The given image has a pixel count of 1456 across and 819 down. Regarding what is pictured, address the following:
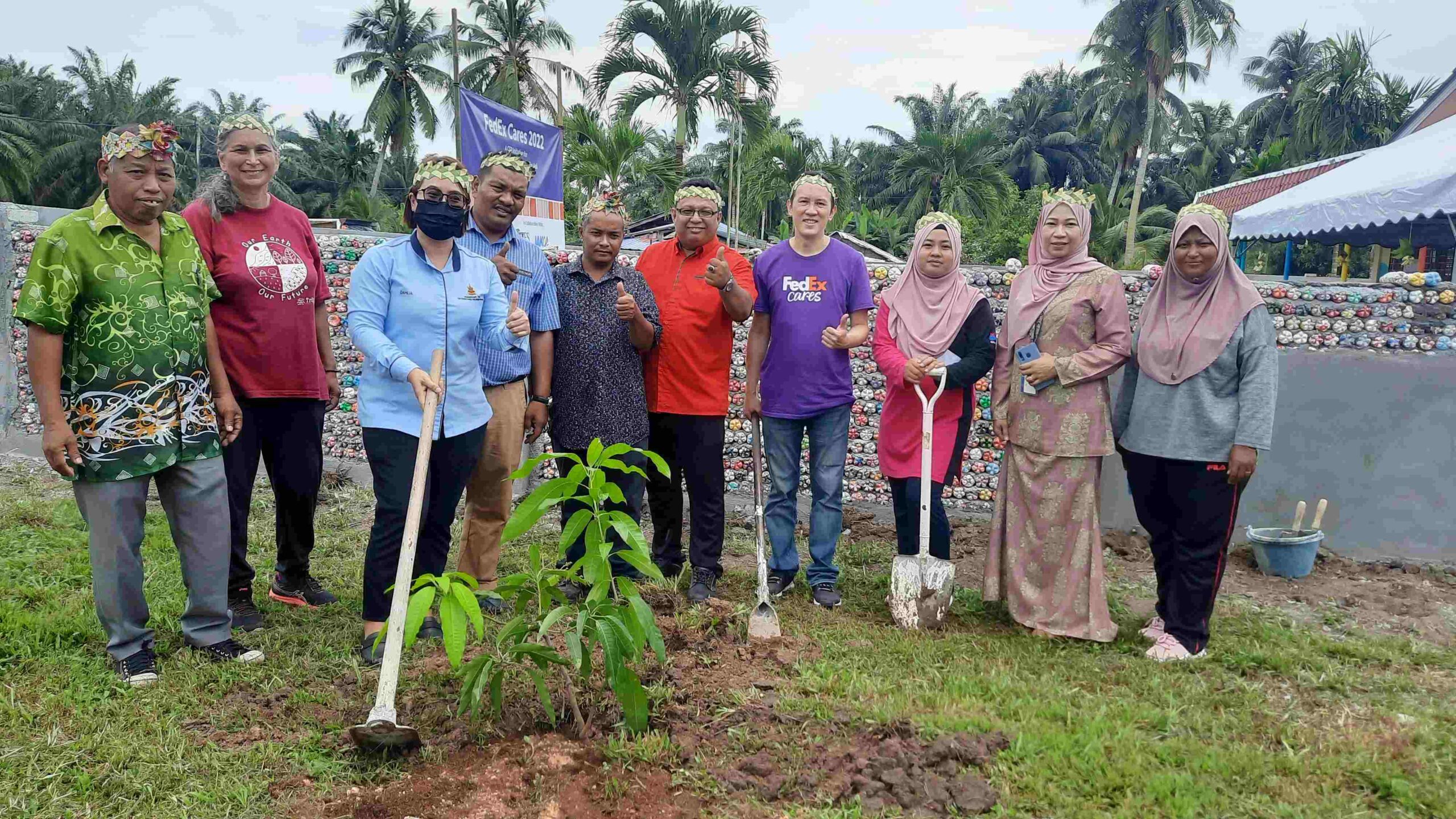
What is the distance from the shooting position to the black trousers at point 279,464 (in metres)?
3.59

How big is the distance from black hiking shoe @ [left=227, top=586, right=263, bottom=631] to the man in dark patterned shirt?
1241 mm

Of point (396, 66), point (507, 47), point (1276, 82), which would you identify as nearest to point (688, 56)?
point (507, 47)

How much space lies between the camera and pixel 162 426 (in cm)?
300

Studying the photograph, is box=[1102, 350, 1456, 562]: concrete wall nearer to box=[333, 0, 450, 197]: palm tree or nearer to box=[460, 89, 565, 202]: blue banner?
box=[460, 89, 565, 202]: blue banner

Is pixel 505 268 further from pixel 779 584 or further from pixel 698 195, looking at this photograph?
pixel 779 584

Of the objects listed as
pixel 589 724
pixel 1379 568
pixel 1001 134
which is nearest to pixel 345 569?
pixel 589 724

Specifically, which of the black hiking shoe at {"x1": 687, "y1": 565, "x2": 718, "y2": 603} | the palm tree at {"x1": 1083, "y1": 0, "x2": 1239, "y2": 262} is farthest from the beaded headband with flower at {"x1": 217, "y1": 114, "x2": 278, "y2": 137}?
the palm tree at {"x1": 1083, "y1": 0, "x2": 1239, "y2": 262}

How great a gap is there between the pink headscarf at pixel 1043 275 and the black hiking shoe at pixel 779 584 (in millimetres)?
1398

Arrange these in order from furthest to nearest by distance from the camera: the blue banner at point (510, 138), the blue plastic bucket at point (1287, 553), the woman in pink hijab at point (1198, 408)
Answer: the blue banner at point (510, 138) → the blue plastic bucket at point (1287, 553) → the woman in pink hijab at point (1198, 408)

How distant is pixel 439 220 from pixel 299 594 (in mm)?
1849

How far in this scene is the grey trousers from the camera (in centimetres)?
297

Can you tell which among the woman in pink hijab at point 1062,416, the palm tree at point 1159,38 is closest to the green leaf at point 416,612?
the woman in pink hijab at point 1062,416

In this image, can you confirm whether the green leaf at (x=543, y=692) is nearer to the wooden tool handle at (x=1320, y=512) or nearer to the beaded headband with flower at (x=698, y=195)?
the beaded headband with flower at (x=698, y=195)

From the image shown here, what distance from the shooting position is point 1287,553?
469cm
